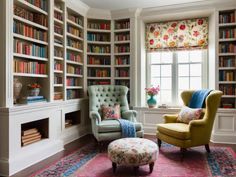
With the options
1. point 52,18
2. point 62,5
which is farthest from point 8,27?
point 62,5

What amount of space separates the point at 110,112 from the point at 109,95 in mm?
520

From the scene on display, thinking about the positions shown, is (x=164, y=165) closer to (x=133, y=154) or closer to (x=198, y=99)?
(x=133, y=154)

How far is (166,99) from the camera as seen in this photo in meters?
4.94

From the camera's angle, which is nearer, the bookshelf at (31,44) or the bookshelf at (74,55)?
the bookshelf at (31,44)

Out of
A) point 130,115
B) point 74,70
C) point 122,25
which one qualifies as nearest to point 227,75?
point 130,115

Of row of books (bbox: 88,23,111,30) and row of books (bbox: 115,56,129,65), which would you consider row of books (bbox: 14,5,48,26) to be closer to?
row of books (bbox: 88,23,111,30)

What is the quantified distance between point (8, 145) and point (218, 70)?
388cm

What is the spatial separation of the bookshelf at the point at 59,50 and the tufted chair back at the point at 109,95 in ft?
2.00

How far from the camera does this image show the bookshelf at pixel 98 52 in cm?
482

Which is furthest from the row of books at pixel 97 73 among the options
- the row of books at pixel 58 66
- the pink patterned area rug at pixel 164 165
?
→ the pink patterned area rug at pixel 164 165

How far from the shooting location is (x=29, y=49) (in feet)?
10.4

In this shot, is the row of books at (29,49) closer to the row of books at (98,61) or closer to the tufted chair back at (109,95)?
the tufted chair back at (109,95)

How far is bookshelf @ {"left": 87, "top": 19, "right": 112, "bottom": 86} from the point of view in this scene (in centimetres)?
482

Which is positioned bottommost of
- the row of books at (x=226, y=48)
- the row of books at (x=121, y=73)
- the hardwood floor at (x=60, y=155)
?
the hardwood floor at (x=60, y=155)
